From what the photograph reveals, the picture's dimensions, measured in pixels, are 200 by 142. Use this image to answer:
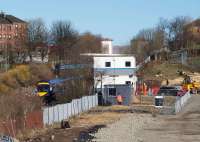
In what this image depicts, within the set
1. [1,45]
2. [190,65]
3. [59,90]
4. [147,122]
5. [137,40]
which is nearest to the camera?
[147,122]

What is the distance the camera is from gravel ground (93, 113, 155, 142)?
39.8 m

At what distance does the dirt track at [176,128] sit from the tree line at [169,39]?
9421cm

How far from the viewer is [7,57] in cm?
12231

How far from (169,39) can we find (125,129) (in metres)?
119

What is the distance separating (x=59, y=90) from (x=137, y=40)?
359ft

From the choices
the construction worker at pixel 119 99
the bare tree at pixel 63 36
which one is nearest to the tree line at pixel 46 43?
the bare tree at pixel 63 36

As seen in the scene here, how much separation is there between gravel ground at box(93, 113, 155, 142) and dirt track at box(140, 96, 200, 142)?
77cm

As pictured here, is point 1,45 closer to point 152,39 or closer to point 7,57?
point 7,57

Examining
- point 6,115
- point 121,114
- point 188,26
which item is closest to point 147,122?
point 121,114

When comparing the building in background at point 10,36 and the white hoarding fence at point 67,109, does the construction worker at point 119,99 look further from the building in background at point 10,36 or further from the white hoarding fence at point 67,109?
the building in background at point 10,36

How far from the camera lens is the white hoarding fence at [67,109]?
46375 millimetres

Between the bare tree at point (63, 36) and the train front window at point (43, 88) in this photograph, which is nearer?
the train front window at point (43, 88)

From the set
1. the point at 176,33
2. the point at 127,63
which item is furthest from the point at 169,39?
the point at 127,63

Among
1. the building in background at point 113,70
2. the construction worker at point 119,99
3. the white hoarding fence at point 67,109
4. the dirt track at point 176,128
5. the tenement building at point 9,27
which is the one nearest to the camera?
the dirt track at point 176,128
